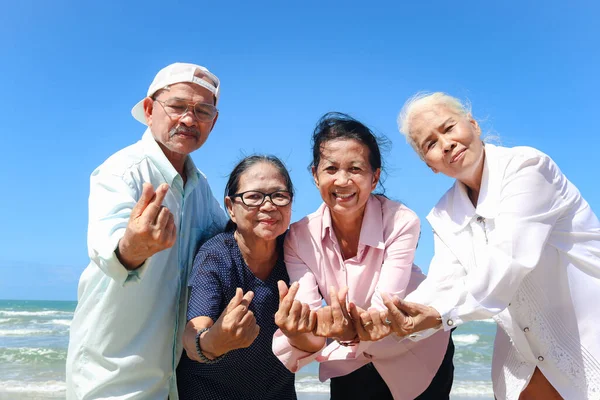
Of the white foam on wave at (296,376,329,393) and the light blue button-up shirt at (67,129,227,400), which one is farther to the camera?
the white foam on wave at (296,376,329,393)

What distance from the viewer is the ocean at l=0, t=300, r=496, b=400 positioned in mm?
9859

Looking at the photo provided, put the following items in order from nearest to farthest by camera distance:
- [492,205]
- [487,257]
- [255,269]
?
[487,257] < [492,205] < [255,269]

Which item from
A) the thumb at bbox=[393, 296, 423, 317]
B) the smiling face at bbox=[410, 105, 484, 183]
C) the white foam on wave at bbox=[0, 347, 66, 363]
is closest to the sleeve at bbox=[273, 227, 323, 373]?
the thumb at bbox=[393, 296, 423, 317]

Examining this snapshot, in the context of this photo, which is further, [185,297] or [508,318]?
[185,297]

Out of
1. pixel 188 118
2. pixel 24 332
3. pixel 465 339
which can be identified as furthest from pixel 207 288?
pixel 24 332

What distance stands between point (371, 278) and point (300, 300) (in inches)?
21.5

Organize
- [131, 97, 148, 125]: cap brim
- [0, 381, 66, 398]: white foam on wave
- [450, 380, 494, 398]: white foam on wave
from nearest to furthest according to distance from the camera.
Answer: [131, 97, 148, 125]: cap brim < [0, 381, 66, 398]: white foam on wave < [450, 380, 494, 398]: white foam on wave

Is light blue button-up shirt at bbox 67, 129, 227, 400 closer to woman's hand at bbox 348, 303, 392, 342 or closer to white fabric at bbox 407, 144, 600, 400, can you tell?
woman's hand at bbox 348, 303, 392, 342

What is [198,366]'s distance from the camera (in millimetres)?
3537

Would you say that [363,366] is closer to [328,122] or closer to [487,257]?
[487,257]

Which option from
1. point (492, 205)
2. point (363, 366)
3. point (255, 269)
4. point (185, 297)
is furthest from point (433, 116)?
point (185, 297)

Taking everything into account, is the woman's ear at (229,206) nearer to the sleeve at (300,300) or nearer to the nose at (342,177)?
the sleeve at (300,300)

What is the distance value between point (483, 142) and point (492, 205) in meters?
0.59

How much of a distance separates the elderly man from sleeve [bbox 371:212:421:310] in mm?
1350
